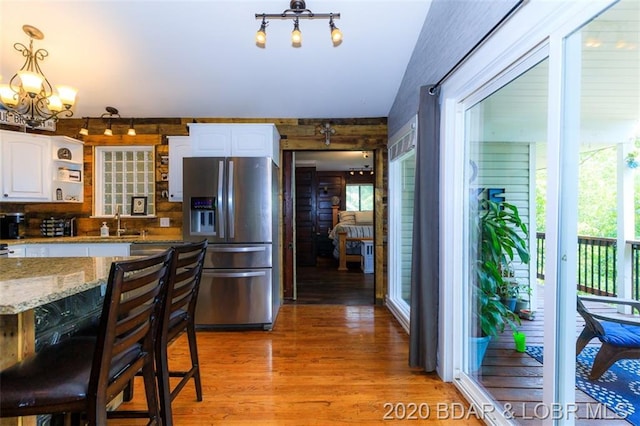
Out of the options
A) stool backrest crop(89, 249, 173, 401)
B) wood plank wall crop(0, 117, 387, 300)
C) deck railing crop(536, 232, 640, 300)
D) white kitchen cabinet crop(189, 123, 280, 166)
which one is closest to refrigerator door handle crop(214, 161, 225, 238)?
white kitchen cabinet crop(189, 123, 280, 166)

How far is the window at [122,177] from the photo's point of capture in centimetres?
415

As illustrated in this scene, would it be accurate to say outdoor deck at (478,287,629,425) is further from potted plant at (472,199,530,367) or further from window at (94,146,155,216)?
window at (94,146,155,216)

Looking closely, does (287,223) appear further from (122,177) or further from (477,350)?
(477,350)

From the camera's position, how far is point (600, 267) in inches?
54.1

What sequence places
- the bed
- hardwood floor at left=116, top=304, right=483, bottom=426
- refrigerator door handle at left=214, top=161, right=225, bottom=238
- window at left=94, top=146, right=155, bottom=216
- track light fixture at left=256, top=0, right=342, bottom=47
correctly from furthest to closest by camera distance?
the bed, window at left=94, top=146, right=155, bottom=216, refrigerator door handle at left=214, top=161, right=225, bottom=238, track light fixture at left=256, top=0, right=342, bottom=47, hardwood floor at left=116, top=304, right=483, bottom=426

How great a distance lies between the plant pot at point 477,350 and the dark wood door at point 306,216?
502 cm

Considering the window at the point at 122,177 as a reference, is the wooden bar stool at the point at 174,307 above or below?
below

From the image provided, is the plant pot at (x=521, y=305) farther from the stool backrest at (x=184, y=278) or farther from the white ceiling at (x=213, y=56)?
the white ceiling at (x=213, y=56)

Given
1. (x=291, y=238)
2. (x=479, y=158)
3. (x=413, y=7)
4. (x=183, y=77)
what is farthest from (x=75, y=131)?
(x=479, y=158)

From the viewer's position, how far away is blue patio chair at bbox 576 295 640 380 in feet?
4.72

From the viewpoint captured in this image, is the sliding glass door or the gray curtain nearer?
the gray curtain

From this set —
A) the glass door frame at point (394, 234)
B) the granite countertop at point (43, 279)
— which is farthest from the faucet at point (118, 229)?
the glass door frame at point (394, 234)

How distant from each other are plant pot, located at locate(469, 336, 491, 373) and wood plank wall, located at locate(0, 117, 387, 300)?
195cm

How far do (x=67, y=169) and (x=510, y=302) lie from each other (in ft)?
16.5
